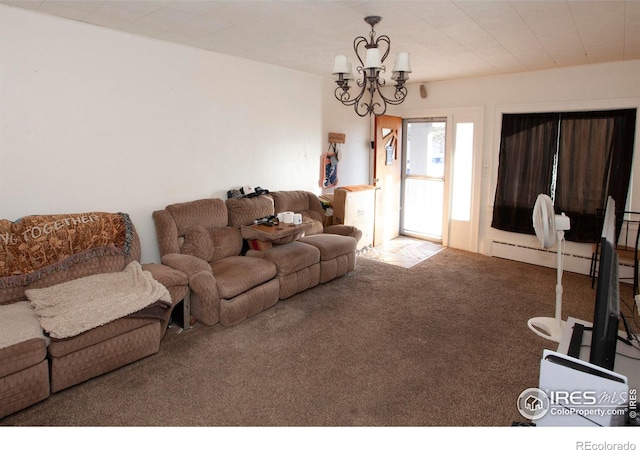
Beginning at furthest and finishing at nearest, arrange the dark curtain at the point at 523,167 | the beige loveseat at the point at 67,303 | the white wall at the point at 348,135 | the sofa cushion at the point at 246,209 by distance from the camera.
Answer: the white wall at the point at 348,135 < the dark curtain at the point at 523,167 < the sofa cushion at the point at 246,209 < the beige loveseat at the point at 67,303

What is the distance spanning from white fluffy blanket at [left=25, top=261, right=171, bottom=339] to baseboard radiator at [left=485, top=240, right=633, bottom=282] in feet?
14.3

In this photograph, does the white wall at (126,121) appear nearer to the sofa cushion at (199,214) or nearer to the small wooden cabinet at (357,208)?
the sofa cushion at (199,214)

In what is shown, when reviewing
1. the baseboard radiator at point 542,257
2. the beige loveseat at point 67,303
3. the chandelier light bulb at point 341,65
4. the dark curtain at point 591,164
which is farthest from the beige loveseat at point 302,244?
the dark curtain at point 591,164

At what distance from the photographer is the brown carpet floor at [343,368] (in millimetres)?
2227

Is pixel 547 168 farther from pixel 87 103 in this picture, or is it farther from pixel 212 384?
pixel 87 103

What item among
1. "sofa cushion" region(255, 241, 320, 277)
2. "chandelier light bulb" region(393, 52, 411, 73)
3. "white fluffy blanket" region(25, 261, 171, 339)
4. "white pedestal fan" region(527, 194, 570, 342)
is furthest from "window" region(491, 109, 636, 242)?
"white fluffy blanket" region(25, 261, 171, 339)

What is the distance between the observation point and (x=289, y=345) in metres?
2.99

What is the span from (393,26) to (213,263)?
2478 millimetres

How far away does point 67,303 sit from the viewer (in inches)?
98.7

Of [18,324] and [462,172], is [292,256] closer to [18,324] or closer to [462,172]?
[18,324]

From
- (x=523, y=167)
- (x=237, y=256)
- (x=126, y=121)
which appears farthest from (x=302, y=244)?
(x=523, y=167)

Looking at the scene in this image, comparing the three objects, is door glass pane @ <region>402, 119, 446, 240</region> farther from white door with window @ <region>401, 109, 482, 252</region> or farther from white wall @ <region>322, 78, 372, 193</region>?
white wall @ <region>322, 78, 372, 193</region>

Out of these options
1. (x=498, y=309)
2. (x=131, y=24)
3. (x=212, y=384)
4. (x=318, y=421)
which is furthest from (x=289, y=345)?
(x=131, y=24)

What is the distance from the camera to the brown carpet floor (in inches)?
87.7
